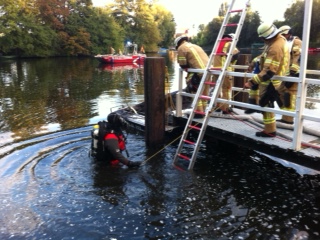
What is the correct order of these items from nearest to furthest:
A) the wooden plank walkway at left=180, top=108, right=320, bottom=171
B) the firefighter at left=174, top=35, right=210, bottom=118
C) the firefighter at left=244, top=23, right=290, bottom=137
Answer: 1. the wooden plank walkway at left=180, top=108, right=320, bottom=171
2. the firefighter at left=244, top=23, right=290, bottom=137
3. the firefighter at left=174, top=35, right=210, bottom=118

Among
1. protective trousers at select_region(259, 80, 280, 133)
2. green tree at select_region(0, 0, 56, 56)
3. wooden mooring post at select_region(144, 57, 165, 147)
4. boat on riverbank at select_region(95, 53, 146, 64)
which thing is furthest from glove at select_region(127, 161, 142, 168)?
green tree at select_region(0, 0, 56, 56)

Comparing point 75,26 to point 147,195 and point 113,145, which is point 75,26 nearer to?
point 113,145

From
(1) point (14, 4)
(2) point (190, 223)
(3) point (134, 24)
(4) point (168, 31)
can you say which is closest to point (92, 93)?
(2) point (190, 223)

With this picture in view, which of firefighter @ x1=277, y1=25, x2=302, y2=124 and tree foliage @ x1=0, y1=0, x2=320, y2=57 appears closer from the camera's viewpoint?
firefighter @ x1=277, y1=25, x2=302, y2=124

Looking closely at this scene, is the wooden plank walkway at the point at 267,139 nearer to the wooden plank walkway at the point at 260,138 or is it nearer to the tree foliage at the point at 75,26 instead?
the wooden plank walkway at the point at 260,138

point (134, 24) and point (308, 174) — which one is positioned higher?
point (134, 24)

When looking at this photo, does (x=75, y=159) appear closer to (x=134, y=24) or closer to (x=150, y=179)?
(x=150, y=179)

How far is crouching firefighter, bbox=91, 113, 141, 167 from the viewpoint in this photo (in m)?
6.17

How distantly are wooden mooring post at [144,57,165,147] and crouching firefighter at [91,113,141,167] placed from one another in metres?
1.28

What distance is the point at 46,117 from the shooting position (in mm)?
11609

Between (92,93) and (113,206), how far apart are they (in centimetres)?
1301

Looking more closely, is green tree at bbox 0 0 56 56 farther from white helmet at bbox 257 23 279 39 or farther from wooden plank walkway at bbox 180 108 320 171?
white helmet at bbox 257 23 279 39

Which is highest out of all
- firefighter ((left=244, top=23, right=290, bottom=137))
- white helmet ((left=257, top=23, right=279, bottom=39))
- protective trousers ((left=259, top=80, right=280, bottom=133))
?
white helmet ((left=257, top=23, right=279, bottom=39))

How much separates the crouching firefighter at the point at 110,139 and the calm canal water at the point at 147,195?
0.31m
